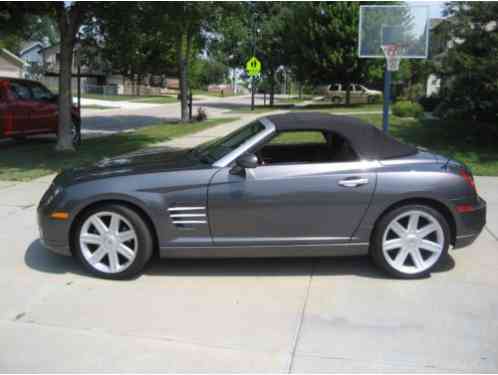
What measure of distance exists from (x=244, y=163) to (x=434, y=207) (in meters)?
1.71

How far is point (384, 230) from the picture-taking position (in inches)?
187

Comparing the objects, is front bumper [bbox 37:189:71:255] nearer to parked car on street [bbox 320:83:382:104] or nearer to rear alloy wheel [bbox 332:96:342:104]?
parked car on street [bbox 320:83:382:104]

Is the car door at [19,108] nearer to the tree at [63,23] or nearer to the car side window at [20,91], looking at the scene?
the car side window at [20,91]

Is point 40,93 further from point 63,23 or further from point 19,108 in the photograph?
point 63,23

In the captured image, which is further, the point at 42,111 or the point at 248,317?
the point at 42,111

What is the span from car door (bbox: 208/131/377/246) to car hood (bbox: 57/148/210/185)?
41cm

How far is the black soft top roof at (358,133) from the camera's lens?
4.88 metres

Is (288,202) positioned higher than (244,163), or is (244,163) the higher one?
(244,163)

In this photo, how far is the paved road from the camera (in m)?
3.44

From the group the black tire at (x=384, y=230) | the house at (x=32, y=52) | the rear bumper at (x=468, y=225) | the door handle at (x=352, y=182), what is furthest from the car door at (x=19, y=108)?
the house at (x=32, y=52)

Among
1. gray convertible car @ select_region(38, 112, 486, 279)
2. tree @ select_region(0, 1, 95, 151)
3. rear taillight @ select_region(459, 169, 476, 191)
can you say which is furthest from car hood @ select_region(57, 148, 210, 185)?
tree @ select_region(0, 1, 95, 151)

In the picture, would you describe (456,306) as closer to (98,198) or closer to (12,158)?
(98,198)

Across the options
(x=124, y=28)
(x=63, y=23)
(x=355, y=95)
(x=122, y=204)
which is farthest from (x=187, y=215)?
(x=355, y=95)

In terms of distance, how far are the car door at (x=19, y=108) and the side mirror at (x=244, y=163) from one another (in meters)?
9.68
